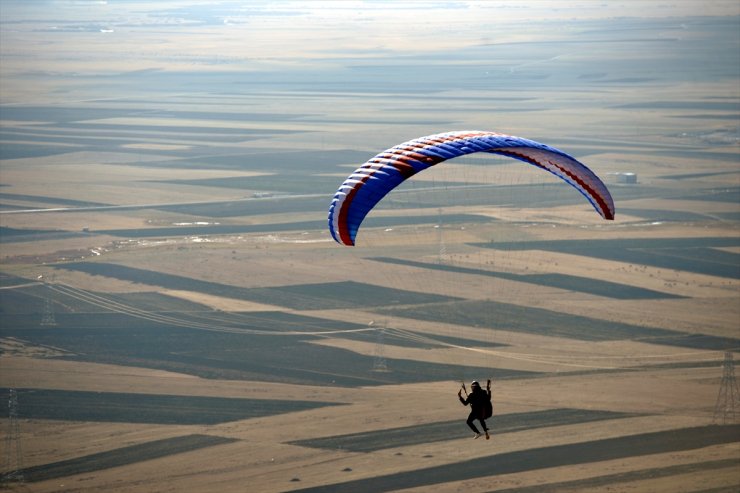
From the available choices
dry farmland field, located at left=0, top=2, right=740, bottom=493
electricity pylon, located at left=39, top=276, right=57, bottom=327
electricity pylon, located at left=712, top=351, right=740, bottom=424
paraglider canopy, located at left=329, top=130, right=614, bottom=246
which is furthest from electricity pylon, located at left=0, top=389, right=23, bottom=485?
electricity pylon, located at left=712, top=351, right=740, bottom=424

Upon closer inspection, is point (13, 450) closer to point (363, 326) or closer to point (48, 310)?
point (48, 310)

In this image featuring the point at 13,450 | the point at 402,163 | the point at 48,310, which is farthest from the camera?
the point at 48,310

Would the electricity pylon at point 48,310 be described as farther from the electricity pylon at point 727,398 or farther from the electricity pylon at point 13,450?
the electricity pylon at point 727,398

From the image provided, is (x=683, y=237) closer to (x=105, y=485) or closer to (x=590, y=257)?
(x=590, y=257)

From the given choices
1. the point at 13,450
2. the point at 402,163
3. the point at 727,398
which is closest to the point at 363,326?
the point at 727,398

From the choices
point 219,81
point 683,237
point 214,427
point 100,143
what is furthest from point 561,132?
point 214,427

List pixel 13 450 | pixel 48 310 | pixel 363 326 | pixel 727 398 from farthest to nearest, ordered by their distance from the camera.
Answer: pixel 48 310
pixel 363 326
pixel 727 398
pixel 13 450
